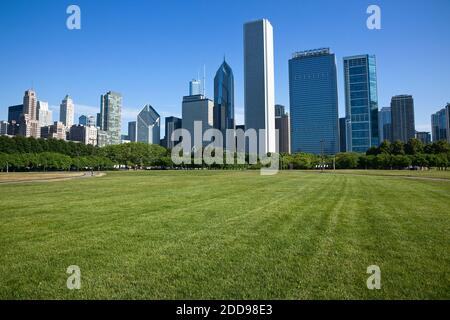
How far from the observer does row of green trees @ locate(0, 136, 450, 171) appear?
356 feet

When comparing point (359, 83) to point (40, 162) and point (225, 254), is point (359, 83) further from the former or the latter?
point (225, 254)

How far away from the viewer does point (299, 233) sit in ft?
31.9

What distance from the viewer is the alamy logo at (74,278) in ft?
19.1

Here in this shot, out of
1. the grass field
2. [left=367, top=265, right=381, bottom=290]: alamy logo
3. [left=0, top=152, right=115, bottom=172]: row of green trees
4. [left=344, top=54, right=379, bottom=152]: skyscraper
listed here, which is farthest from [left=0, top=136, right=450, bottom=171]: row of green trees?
[left=367, top=265, right=381, bottom=290]: alamy logo

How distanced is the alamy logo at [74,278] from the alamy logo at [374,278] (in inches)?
213

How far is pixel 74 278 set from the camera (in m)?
6.11

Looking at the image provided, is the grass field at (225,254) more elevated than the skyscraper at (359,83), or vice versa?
the skyscraper at (359,83)

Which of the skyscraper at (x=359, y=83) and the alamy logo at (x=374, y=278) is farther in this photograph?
the skyscraper at (x=359, y=83)

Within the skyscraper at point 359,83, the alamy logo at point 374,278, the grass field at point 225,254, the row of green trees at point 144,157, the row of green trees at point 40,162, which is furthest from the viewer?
the skyscraper at point 359,83

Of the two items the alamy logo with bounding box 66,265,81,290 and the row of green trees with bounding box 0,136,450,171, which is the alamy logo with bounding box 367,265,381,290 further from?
the row of green trees with bounding box 0,136,450,171

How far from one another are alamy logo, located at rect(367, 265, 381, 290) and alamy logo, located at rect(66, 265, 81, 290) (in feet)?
17.8

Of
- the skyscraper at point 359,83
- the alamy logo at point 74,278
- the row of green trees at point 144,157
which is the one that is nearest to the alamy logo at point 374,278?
the alamy logo at point 74,278

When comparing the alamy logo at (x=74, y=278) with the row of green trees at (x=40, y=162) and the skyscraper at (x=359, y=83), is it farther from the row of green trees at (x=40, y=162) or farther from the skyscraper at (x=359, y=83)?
the skyscraper at (x=359, y=83)
